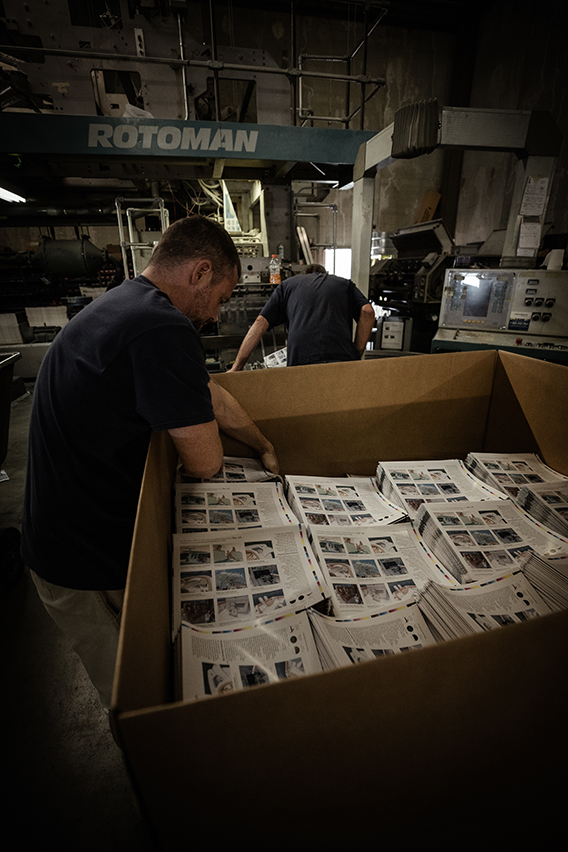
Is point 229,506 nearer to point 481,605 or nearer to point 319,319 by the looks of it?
point 481,605

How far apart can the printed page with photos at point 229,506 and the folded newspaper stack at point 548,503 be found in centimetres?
86

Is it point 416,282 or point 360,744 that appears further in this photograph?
point 416,282

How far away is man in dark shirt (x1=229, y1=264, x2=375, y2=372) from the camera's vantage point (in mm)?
2418

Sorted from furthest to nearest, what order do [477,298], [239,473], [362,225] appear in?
1. [362,225]
2. [477,298]
3. [239,473]

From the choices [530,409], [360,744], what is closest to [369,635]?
[360,744]

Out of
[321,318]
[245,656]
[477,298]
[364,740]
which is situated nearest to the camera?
[364,740]

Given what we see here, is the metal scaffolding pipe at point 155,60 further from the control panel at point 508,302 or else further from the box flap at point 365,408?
the box flap at point 365,408

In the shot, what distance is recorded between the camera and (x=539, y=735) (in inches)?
18.7

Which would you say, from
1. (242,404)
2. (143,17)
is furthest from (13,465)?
(143,17)

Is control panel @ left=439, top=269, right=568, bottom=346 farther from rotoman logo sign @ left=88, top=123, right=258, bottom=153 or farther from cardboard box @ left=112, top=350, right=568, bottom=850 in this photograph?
cardboard box @ left=112, top=350, right=568, bottom=850

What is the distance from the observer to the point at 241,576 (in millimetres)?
1036

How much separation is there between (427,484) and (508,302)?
226cm

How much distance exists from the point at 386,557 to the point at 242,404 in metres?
0.77

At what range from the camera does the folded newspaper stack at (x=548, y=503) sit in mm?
1294
